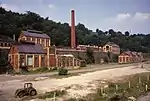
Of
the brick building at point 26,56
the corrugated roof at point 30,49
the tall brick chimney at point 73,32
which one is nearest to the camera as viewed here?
the brick building at point 26,56

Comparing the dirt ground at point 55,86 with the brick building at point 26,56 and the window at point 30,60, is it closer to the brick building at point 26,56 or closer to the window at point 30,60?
the brick building at point 26,56

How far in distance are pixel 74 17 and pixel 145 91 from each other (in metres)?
74.6

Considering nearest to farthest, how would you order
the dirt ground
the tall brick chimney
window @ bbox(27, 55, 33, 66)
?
the dirt ground
window @ bbox(27, 55, 33, 66)
the tall brick chimney

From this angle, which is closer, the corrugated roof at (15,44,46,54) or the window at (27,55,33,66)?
the corrugated roof at (15,44,46,54)

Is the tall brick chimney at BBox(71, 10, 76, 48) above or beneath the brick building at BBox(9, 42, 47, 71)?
above

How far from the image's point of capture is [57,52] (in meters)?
82.3

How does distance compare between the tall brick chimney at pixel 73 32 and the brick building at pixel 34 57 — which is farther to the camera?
the tall brick chimney at pixel 73 32

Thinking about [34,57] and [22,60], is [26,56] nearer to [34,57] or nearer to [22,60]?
[22,60]

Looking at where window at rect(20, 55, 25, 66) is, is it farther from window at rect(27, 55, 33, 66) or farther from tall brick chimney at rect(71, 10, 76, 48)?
tall brick chimney at rect(71, 10, 76, 48)

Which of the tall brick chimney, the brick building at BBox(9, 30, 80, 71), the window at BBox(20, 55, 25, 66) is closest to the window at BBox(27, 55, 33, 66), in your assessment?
the brick building at BBox(9, 30, 80, 71)

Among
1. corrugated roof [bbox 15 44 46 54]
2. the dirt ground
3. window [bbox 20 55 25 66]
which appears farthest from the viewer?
corrugated roof [bbox 15 44 46 54]

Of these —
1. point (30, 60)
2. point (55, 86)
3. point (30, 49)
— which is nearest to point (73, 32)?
point (30, 49)

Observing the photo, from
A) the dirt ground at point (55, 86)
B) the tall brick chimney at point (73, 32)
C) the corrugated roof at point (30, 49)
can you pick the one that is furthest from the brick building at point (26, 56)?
the tall brick chimney at point (73, 32)

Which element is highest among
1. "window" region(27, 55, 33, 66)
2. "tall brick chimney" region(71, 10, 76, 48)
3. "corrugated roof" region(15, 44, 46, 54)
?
"tall brick chimney" region(71, 10, 76, 48)
